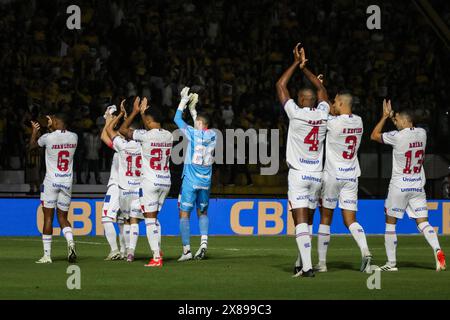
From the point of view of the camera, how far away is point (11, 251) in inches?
806

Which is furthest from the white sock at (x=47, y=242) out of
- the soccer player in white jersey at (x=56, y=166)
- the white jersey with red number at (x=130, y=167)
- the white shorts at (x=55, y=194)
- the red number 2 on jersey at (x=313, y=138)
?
the red number 2 on jersey at (x=313, y=138)

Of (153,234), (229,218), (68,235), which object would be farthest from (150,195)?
(229,218)

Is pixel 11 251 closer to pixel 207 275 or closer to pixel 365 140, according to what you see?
pixel 207 275

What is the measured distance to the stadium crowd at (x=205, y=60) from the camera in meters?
28.0

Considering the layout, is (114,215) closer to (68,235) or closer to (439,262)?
(68,235)

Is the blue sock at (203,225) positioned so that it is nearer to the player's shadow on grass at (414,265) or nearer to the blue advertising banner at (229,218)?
the player's shadow on grass at (414,265)

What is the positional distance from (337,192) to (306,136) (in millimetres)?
1308

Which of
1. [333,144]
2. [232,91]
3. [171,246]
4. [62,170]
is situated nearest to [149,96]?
[232,91]

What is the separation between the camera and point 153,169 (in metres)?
17.1

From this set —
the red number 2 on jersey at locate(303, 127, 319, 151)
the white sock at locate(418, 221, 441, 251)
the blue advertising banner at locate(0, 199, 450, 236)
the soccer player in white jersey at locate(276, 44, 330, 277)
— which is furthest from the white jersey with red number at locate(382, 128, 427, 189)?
the blue advertising banner at locate(0, 199, 450, 236)

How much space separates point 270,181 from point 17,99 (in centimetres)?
670

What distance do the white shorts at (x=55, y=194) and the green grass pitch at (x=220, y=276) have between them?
3.00ft

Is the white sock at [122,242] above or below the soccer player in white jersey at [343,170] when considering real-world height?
below

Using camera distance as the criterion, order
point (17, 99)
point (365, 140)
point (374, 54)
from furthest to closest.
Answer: point (374, 54)
point (17, 99)
point (365, 140)
